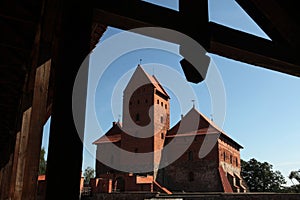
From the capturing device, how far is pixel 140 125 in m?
40.1

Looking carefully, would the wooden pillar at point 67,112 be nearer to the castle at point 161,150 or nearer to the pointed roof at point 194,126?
the castle at point 161,150

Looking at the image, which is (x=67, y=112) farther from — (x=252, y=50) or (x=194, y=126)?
(x=194, y=126)

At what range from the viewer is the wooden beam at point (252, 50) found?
2.06 m

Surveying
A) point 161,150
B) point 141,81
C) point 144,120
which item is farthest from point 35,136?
point 141,81

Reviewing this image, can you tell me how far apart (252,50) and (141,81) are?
135ft

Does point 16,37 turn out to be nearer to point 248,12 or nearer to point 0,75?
point 0,75

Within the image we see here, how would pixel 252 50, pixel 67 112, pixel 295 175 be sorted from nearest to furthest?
pixel 67 112, pixel 252 50, pixel 295 175

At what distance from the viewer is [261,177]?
55.3 m

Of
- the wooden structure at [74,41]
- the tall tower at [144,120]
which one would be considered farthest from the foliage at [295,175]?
the wooden structure at [74,41]

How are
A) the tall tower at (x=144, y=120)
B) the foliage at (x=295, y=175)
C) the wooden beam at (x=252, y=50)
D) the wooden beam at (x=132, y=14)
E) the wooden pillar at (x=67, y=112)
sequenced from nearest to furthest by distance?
the wooden pillar at (x=67, y=112)
the wooden beam at (x=132, y=14)
the wooden beam at (x=252, y=50)
the tall tower at (x=144, y=120)
the foliage at (x=295, y=175)

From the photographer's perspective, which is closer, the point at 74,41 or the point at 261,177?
the point at 74,41

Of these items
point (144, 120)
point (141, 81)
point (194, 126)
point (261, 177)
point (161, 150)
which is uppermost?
point (141, 81)

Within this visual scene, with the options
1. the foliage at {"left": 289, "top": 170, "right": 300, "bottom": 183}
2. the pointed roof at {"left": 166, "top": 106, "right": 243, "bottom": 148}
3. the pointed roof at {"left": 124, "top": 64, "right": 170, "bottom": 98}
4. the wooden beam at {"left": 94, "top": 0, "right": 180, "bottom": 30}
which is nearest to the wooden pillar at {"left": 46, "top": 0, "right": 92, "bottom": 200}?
the wooden beam at {"left": 94, "top": 0, "right": 180, "bottom": 30}

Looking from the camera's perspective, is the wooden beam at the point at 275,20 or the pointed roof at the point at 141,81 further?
the pointed roof at the point at 141,81
